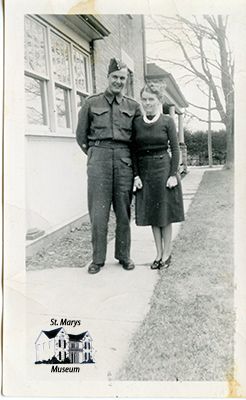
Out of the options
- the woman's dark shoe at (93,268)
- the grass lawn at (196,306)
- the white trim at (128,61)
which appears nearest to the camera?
the grass lawn at (196,306)

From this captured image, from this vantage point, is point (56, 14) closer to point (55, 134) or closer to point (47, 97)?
point (47, 97)

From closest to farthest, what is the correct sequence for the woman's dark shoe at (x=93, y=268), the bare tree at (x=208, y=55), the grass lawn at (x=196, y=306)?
the grass lawn at (x=196, y=306) < the bare tree at (x=208, y=55) < the woman's dark shoe at (x=93, y=268)

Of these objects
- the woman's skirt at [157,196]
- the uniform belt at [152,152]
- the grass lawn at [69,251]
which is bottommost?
the grass lawn at [69,251]

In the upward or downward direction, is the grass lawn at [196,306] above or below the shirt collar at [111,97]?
below

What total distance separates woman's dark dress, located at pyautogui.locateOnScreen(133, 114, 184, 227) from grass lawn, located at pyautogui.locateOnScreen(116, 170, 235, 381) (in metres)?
0.11

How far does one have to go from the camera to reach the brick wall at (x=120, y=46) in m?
2.00

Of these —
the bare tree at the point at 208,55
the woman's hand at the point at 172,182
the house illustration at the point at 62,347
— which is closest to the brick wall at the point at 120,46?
the bare tree at the point at 208,55

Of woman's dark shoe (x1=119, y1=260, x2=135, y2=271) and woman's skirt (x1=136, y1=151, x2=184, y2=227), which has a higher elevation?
woman's skirt (x1=136, y1=151, x2=184, y2=227)

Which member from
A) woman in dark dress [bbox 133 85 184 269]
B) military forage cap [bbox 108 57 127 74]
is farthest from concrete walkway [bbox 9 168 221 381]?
military forage cap [bbox 108 57 127 74]

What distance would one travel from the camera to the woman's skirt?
6.81ft

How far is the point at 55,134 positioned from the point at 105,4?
610 millimetres

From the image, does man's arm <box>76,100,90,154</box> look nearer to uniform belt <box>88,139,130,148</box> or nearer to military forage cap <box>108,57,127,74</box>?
uniform belt <box>88,139,130,148</box>

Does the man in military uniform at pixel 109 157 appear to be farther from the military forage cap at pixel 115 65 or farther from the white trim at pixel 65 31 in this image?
the white trim at pixel 65 31

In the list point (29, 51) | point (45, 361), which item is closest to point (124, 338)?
point (45, 361)
